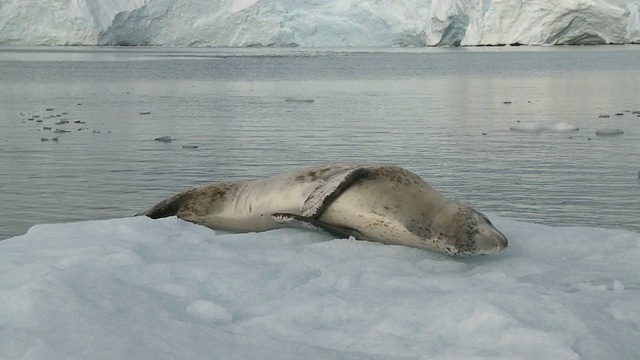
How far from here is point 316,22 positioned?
6069 centimetres

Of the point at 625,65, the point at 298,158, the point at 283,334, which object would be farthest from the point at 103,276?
the point at 625,65

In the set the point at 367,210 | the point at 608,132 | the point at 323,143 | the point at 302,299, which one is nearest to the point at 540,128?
the point at 608,132

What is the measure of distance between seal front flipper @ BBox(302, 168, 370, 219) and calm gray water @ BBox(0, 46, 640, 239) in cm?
344

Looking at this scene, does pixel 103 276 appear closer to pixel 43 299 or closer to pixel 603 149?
pixel 43 299

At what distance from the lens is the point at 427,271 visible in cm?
399

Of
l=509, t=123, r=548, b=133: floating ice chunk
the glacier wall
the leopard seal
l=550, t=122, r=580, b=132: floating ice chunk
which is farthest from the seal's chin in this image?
the glacier wall

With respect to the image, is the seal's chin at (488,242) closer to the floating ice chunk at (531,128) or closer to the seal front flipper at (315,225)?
the seal front flipper at (315,225)

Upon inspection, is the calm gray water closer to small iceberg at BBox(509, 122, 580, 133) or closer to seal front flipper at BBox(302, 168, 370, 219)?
small iceberg at BBox(509, 122, 580, 133)

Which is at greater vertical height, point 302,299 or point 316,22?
point 302,299

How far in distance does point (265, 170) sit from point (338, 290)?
6.96 m

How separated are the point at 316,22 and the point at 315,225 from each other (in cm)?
5705

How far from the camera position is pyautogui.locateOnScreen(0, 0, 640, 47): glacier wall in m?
51.5

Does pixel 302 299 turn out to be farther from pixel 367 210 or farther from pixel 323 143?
pixel 323 143

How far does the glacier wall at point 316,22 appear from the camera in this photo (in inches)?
2026
